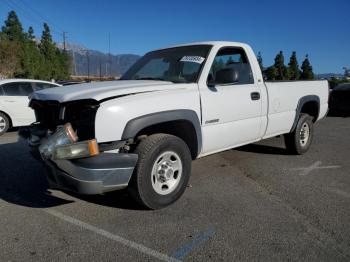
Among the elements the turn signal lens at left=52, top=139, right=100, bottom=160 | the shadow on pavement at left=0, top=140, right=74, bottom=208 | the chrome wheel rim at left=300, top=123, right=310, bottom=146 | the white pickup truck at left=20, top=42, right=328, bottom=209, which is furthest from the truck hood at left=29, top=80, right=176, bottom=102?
the chrome wheel rim at left=300, top=123, right=310, bottom=146

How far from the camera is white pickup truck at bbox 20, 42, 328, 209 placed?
3.71 metres

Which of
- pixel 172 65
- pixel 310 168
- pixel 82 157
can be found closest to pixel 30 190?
pixel 82 157

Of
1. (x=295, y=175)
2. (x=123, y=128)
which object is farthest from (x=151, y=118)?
(x=295, y=175)

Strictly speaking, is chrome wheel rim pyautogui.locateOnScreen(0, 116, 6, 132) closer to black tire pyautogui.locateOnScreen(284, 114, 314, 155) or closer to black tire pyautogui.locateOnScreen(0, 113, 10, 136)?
black tire pyautogui.locateOnScreen(0, 113, 10, 136)

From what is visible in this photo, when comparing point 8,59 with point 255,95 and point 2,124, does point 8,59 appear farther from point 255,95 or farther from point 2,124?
point 255,95

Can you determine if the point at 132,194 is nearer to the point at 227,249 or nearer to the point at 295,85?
the point at 227,249

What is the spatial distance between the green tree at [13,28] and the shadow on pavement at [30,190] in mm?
63295

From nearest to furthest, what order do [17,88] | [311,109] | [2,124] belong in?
[311,109] → [2,124] → [17,88]

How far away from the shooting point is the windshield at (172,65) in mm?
5031

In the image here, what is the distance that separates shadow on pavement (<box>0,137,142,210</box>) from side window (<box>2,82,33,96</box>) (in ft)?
12.5

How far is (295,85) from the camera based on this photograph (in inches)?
259

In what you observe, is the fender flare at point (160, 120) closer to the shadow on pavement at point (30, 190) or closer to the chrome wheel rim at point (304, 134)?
the shadow on pavement at point (30, 190)

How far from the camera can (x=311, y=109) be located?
748 cm

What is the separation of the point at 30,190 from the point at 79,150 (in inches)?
71.6
